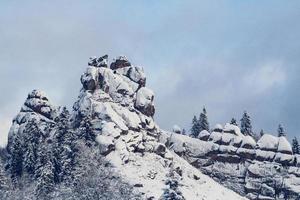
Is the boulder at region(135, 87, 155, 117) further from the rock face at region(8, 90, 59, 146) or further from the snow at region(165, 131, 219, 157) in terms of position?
the rock face at region(8, 90, 59, 146)

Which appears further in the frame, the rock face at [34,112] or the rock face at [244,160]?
the rock face at [244,160]

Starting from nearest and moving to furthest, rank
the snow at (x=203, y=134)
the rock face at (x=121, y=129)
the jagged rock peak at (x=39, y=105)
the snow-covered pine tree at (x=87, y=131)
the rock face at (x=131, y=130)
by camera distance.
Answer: the rock face at (x=131, y=130) → the rock face at (x=121, y=129) → the snow-covered pine tree at (x=87, y=131) → the jagged rock peak at (x=39, y=105) → the snow at (x=203, y=134)

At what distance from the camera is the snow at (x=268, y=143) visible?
157250 mm

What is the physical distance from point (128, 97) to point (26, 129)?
23.0 meters

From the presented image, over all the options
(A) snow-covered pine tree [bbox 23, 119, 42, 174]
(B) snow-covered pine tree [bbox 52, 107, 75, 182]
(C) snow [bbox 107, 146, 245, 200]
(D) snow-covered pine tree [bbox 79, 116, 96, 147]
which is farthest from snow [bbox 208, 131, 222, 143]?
(A) snow-covered pine tree [bbox 23, 119, 42, 174]

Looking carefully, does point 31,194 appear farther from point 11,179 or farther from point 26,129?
point 26,129

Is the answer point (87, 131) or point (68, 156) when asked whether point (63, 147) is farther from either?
point (87, 131)

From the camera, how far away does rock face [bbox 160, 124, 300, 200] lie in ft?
493

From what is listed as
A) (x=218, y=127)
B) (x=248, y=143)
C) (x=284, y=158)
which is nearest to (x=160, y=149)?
(x=218, y=127)

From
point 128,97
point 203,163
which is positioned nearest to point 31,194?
point 128,97

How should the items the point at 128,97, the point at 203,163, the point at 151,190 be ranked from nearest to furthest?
1. the point at 151,190
2. the point at 128,97
3. the point at 203,163

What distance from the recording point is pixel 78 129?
133 m

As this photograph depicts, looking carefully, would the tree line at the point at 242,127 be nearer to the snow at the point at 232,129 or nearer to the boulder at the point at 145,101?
the snow at the point at 232,129

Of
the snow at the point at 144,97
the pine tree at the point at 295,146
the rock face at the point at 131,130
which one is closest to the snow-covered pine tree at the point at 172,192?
the rock face at the point at 131,130
